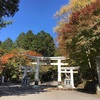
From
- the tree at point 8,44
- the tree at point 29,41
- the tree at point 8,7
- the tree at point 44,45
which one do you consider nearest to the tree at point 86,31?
the tree at point 8,7

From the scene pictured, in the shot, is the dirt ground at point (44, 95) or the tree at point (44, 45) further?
the tree at point (44, 45)

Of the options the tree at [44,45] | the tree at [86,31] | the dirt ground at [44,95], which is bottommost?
the dirt ground at [44,95]

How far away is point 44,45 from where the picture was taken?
4272cm

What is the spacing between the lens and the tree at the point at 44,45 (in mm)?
42044

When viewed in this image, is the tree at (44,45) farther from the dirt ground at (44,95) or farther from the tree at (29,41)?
the dirt ground at (44,95)

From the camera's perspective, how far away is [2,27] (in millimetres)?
11664

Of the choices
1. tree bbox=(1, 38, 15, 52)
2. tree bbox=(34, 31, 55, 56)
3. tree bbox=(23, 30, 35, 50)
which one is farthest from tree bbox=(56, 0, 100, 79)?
tree bbox=(1, 38, 15, 52)

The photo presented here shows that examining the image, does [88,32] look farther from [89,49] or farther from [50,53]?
[50,53]

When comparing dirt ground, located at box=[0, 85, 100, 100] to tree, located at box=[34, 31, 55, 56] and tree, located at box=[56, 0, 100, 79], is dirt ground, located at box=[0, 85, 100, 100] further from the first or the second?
tree, located at box=[34, 31, 55, 56]

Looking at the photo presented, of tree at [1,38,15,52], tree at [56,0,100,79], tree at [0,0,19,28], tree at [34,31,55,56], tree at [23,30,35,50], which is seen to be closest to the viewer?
tree at [0,0,19,28]

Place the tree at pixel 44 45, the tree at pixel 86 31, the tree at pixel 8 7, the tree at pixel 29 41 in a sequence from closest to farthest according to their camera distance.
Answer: the tree at pixel 8 7
the tree at pixel 86 31
the tree at pixel 44 45
the tree at pixel 29 41

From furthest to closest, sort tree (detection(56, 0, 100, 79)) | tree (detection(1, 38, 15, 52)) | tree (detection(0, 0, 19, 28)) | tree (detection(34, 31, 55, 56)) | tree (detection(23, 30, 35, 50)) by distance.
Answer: tree (detection(1, 38, 15, 52)), tree (detection(23, 30, 35, 50)), tree (detection(34, 31, 55, 56)), tree (detection(56, 0, 100, 79)), tree (detection(0, 0, 19, 28))

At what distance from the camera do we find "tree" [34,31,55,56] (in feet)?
138

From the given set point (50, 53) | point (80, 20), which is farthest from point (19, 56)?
point (80, 20)
